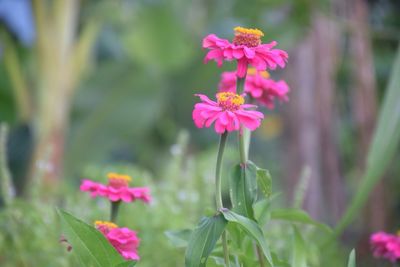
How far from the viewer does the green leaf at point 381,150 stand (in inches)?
49.4

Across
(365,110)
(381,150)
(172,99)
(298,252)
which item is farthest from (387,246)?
(172,99)

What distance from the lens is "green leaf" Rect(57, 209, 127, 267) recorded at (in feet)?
2.79

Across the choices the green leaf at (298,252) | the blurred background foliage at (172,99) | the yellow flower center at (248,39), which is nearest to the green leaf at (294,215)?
the green leaf at (298,252)

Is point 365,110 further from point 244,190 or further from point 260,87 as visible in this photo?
point 244,190

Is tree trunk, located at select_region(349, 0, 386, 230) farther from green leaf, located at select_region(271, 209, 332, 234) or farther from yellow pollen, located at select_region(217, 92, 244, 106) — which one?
yellow pollen, located at select_region(217, 92, 244, 106)

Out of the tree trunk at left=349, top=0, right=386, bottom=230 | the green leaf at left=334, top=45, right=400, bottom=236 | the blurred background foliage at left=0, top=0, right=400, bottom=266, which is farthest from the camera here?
the tree trunk at left=349, top=0, right=386, bottom=230

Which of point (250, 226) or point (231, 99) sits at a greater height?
point (231, 99)

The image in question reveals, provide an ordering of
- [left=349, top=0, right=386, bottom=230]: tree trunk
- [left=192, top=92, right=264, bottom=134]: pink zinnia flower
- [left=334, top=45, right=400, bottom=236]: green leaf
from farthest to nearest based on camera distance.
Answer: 1. [left=349, top=0, right=386, bottom=230]: tree trunk
2. [left=334, top=45, right=400, bottom=236]: green leaf
3. [left=192, top=92, right=264, bottom=134]: pink zinnia flower

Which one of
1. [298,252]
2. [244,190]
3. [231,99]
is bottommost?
[298,252]

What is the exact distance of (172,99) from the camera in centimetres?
426

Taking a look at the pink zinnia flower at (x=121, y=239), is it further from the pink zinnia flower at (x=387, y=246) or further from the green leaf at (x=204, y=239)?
the pink zinnia flower at (x=387, y=246)

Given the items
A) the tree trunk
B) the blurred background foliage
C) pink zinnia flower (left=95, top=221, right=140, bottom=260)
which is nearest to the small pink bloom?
pink zinnia flower (left=95, top=221, right=140, bottom=260)

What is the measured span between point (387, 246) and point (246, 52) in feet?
1.17

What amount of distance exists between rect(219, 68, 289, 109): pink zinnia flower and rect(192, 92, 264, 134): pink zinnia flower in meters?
0.19
